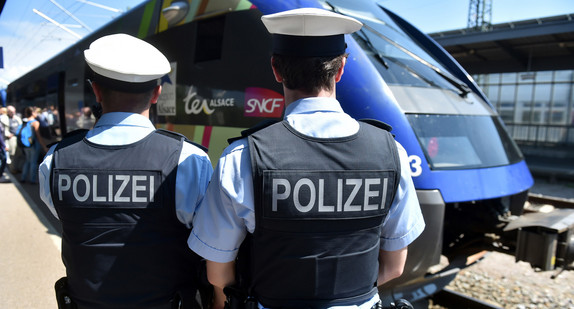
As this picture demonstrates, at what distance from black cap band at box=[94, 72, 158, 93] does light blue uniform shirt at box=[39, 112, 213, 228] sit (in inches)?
4.0

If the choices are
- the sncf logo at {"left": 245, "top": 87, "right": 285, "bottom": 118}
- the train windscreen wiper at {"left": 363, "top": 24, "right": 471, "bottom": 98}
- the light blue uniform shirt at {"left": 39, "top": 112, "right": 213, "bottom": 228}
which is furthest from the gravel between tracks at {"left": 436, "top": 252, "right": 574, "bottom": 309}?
the light blue uniform shirt at {"left": 39, "top": 112, "right": 213, "bottom": 228}

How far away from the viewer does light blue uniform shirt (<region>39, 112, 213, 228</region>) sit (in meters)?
1.59

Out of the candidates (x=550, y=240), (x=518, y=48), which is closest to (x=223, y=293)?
(x=550, y=240)

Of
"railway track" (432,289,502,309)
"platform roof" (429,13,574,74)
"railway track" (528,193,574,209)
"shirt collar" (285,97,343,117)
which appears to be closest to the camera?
"shirt collar" (285,97,343,117)

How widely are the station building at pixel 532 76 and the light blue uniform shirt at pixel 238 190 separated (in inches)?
425

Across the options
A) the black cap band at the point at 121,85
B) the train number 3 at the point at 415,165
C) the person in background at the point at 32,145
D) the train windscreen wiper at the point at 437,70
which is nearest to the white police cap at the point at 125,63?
the black cap band at the point at 121,85

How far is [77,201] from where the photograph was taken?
1546mm

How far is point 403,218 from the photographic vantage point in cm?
155

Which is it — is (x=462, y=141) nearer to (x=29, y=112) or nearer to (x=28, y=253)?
(x=28, y=253)

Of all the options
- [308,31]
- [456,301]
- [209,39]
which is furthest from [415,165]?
[209,39]

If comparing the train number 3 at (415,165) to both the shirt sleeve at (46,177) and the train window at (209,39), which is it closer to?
the train window at (209,39)

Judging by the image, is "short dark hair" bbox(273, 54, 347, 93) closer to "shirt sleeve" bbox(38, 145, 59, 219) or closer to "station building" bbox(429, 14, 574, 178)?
"shirt sleeve" bbox(38, 145, 59, 219)

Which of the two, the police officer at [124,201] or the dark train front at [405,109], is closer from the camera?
the police officer at [124,201]

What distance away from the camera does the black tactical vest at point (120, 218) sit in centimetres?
154
